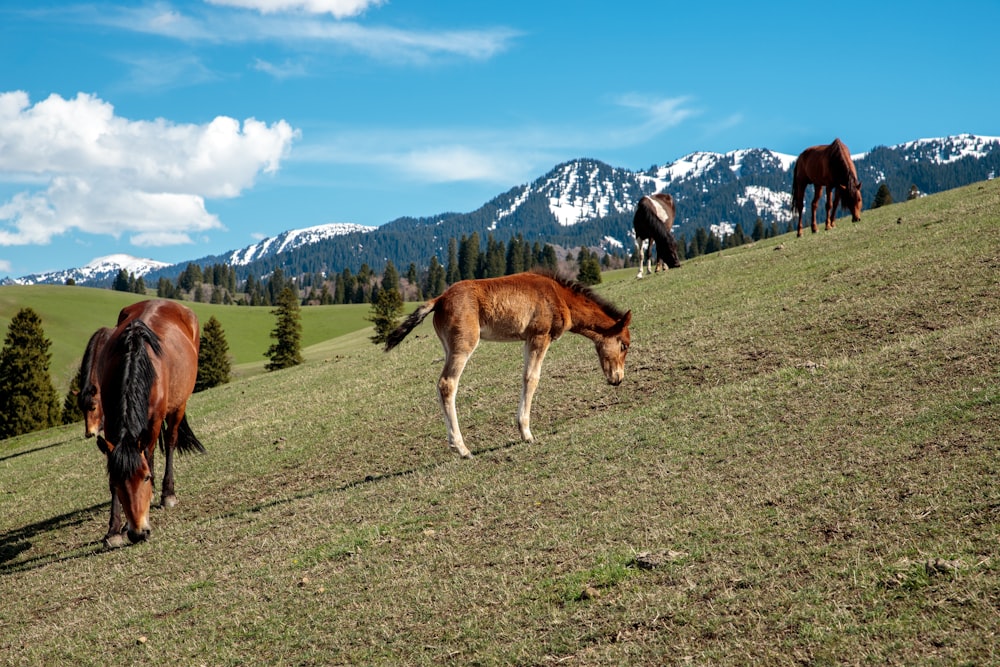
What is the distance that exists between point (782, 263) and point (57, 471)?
24954 mm

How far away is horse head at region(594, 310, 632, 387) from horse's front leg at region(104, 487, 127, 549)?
8512 millimetres

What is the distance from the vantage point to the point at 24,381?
51.2 meters

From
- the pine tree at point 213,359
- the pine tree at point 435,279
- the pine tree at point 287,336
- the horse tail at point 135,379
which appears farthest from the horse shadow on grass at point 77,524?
the pine tree at point 435,279

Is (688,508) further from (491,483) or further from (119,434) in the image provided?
(119,434)

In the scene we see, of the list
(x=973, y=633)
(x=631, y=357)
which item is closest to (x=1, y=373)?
(x=631, y=357)

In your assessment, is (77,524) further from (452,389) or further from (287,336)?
(287,336)

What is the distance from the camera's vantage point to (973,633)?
5.10 meters

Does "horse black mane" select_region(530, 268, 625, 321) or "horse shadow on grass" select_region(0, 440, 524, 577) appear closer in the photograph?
"horse shadow on grass" select_region(0, 440, 524, 577)

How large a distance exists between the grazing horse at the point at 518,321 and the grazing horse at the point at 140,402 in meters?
3.71

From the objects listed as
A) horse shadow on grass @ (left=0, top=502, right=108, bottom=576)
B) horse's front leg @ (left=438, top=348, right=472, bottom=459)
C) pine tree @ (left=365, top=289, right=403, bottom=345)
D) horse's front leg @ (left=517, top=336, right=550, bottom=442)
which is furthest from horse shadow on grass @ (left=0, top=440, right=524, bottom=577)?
pine tree @ (left=365, top=289, right=403, bottom=345)

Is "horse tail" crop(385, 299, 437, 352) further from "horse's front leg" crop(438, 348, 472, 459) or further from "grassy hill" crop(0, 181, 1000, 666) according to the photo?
"grassy hill" crop(0, 181, 1000, 666)

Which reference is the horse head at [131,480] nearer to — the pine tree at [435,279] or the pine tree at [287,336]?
the pine tree at [287,336]

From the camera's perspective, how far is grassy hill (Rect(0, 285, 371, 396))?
4320 inches

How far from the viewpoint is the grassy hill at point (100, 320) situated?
110 m
